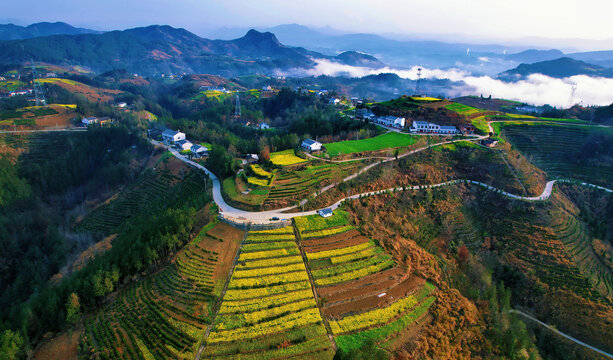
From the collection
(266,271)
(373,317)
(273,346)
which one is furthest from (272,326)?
(373,317)

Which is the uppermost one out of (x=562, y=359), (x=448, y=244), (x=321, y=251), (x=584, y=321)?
(x=321, y=251)

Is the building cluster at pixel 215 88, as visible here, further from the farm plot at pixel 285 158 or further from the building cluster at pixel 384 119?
the farm plot at pixel 285 158

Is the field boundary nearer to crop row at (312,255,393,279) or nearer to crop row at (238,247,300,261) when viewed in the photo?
crop row at (238,247,300,261)

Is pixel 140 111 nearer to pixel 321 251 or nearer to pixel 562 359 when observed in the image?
pixel 321 251

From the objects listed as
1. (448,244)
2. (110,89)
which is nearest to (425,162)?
(448,244)

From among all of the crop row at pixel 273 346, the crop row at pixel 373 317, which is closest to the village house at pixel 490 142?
the crop row at pixel 373 317
